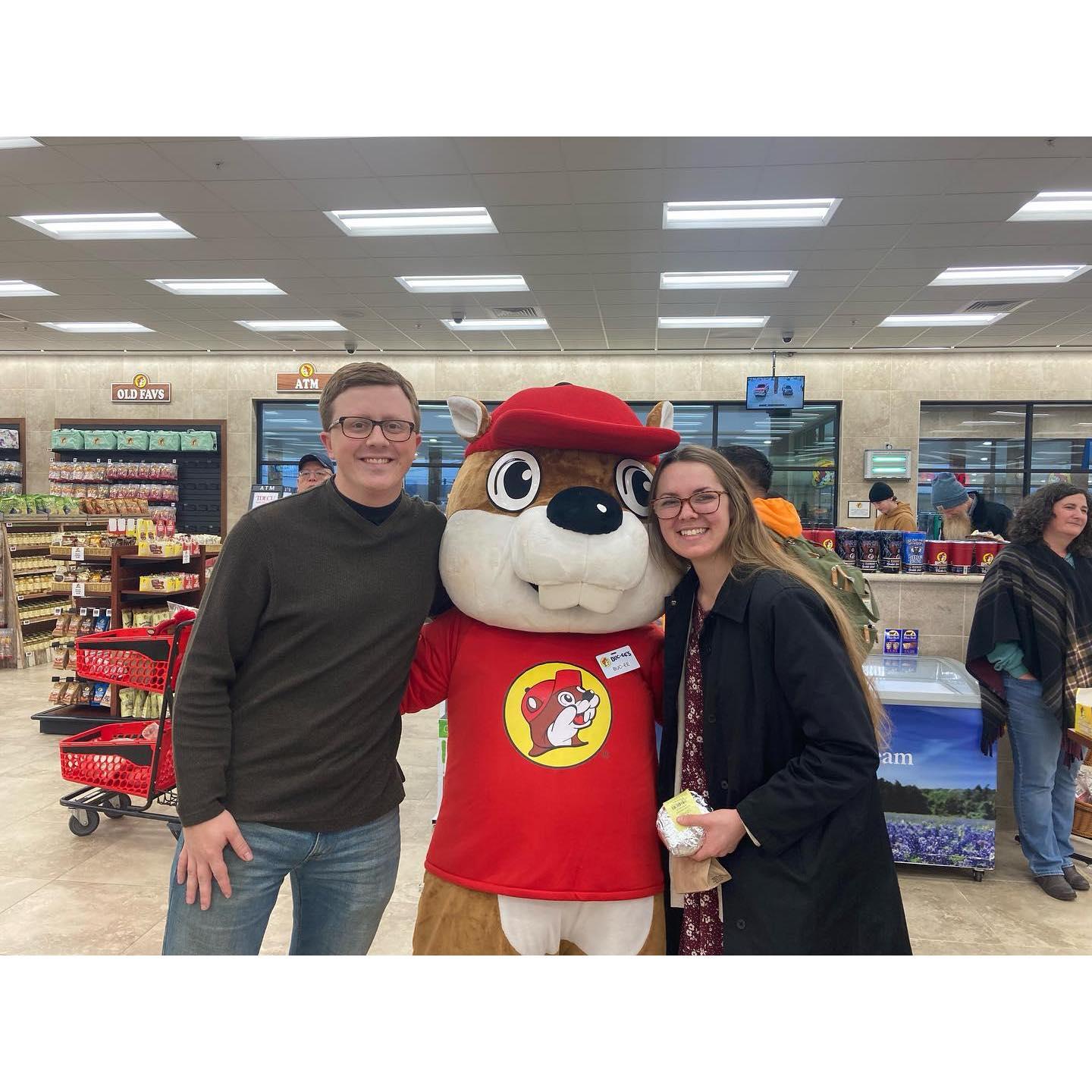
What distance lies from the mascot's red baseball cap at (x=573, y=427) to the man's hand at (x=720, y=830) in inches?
29.8

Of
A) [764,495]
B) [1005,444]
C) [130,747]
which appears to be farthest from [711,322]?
[130,747]

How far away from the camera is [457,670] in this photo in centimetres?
169

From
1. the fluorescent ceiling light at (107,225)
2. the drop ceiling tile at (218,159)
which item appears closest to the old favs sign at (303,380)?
A: the fluorescent ceiling light at (107,225)

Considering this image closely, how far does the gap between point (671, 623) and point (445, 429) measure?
1069cm

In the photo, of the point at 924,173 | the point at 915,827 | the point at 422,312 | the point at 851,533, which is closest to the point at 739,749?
the point at 915,827

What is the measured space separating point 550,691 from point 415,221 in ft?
17.8

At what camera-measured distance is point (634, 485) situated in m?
1.70

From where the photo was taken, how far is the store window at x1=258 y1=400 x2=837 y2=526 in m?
11.2

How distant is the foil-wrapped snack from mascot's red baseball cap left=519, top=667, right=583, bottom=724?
0.30 metres

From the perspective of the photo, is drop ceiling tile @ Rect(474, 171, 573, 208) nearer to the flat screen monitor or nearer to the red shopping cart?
the red shopping cart

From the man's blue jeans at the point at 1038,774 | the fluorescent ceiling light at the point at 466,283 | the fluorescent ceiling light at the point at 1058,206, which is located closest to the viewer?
the man's blue jeans at the point at 1038,774

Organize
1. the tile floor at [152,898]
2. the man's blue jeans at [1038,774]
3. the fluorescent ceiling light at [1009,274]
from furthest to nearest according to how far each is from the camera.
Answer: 1. the fluorescent ceiling light at [1009,274]
2. the man's blue jeans at [1038,774]
3. the tile floor at [152,898]

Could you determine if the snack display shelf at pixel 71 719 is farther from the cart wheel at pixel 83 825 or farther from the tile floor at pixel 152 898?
the cart wheel at pixel 83 825

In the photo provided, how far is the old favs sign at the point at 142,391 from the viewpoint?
38.8ft
